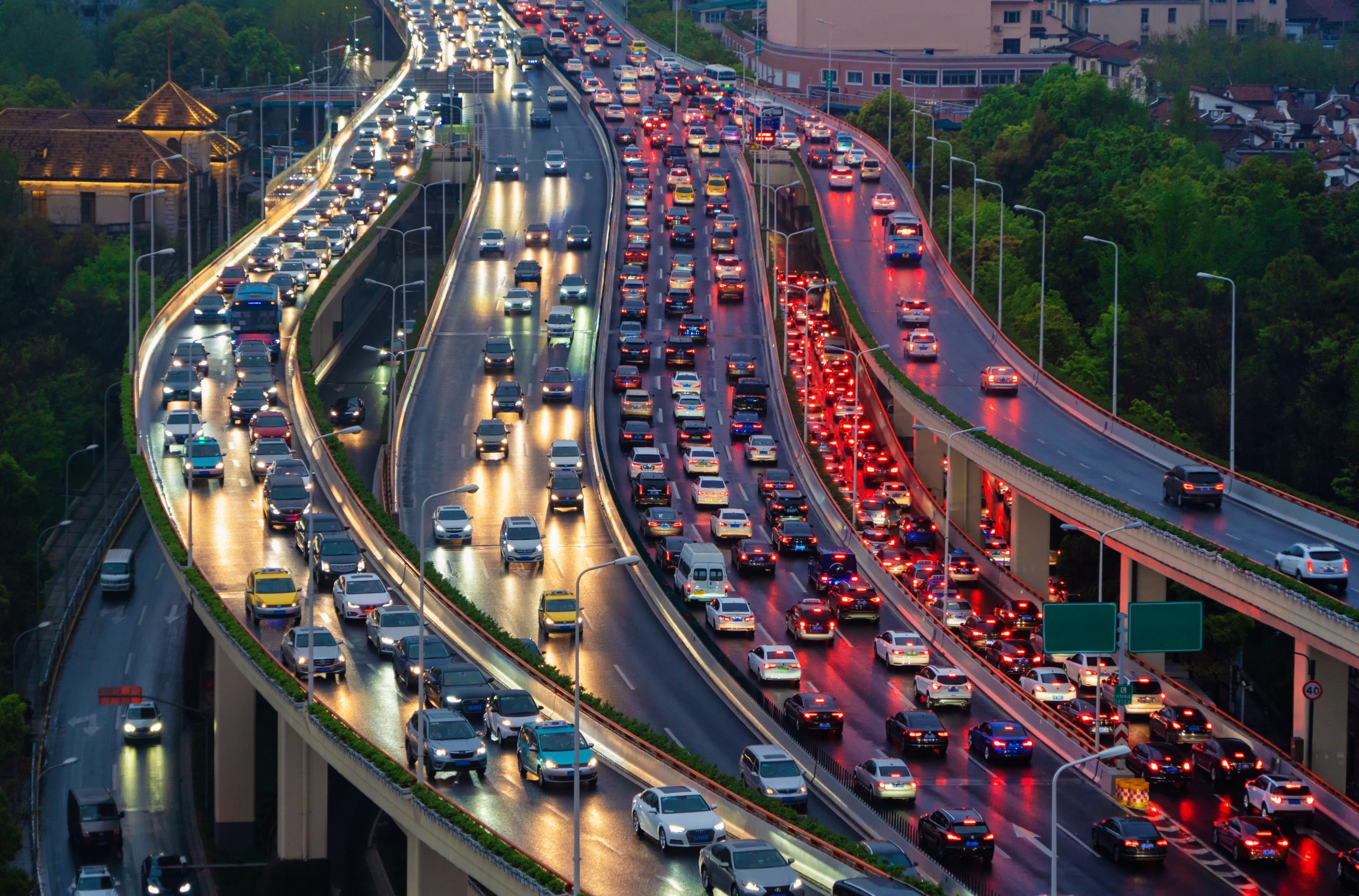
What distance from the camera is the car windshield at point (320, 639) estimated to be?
195 ft

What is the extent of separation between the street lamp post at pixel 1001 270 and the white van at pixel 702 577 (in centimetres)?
3094

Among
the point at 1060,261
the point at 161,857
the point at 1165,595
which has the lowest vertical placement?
the point at 161,857

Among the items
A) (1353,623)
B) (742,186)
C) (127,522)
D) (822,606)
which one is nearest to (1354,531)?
(1353,623)

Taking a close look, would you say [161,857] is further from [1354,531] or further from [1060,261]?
[1060,261]

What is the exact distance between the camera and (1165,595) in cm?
7775

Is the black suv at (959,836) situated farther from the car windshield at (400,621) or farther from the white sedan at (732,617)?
the white sedan at (732,617)

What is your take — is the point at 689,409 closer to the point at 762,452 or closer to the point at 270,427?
the point at 762,452

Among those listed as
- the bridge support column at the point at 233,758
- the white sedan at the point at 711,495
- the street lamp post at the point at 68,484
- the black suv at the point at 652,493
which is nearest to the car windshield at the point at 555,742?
the bridge support column at the point at 233,758

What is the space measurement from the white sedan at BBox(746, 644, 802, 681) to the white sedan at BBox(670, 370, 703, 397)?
32.7 m

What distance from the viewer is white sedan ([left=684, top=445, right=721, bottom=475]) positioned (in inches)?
3435

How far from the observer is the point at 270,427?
3393 inches

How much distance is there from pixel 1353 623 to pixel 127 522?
67965mm

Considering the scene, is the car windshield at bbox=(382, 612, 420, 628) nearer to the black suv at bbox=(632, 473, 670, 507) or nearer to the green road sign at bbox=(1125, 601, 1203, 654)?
the green road sign at bbox=(1125, 601, 1203, 654)

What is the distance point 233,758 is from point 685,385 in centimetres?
3157
